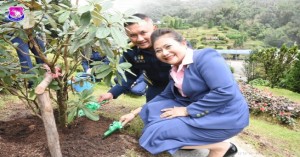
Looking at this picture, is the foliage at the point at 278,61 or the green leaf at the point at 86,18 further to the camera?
the foliage at the point at 278,61

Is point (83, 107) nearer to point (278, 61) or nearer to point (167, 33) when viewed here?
point (167, 33)

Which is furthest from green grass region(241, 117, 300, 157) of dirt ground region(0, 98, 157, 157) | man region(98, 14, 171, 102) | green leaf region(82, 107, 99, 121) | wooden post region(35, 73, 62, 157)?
wooden post region(35, 73, 62, 157)

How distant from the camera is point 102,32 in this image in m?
1.40

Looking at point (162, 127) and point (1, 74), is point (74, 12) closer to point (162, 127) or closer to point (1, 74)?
point (1, 74)

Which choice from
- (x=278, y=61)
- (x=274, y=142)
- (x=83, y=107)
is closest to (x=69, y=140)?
(x=83, y=107)

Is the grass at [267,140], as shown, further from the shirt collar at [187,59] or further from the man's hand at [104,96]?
the shirt collar at [187,59]

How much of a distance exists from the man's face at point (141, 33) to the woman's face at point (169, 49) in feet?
1.04

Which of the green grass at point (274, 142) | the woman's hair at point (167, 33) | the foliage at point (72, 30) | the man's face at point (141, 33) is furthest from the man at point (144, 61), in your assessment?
the green grass at point (274, 142)

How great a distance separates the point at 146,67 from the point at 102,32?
1.46 metres

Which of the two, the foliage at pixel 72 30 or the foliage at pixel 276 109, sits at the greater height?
the foliage at pixel 72 30

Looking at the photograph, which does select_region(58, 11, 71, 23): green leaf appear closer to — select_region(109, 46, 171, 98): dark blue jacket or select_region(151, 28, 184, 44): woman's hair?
select_region(151, 28, 184, 44): woman's hair

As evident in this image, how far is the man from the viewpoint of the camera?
245cm

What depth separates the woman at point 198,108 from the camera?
2029 mm

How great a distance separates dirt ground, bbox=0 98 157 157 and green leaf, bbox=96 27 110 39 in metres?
0.94
